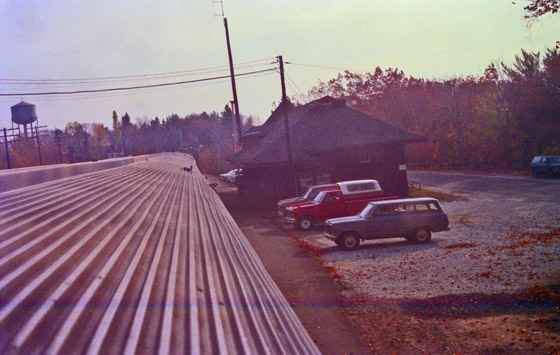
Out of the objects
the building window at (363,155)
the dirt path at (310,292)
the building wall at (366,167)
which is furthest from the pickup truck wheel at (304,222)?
the building window at (363,155)

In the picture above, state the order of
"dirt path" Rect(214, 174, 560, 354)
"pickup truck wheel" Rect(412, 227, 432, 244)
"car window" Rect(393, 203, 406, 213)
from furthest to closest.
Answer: "car window" Rect(393, 203, 406, 213), "pickup truck wheel" Rect(412, 227, 432, 244), "dirt path" Rect(214, 174, 560, 354)

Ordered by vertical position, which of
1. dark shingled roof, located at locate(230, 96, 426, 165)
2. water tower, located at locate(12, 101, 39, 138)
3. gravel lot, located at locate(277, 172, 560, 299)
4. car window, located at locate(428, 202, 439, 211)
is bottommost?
gravel lot, located at locate(277, 172, 560, 299)

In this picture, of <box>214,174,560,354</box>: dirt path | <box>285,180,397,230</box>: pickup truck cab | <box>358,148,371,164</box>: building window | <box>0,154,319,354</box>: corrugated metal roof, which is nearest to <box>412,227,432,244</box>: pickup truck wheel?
<box>214,174,560,354</box>: dirt path

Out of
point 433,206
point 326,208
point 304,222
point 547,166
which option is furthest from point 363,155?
point 433,206

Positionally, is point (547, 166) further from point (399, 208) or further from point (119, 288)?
point (119, 288)

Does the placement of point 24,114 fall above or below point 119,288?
above

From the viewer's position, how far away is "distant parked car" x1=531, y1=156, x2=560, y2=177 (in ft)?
130

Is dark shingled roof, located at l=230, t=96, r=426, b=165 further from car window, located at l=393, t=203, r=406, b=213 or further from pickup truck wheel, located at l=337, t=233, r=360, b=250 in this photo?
pickup truck wheel, located at l=337, t=233, r=360, b=250

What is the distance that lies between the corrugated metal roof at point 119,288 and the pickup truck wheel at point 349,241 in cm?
1286

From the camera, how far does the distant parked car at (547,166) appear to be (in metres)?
39.6

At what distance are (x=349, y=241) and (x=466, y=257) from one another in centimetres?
460

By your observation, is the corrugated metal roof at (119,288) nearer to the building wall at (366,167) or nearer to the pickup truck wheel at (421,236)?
the pickup truck wheel at (421,236)

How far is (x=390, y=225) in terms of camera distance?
64.5 feet

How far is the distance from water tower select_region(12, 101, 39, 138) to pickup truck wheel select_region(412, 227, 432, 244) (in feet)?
103
